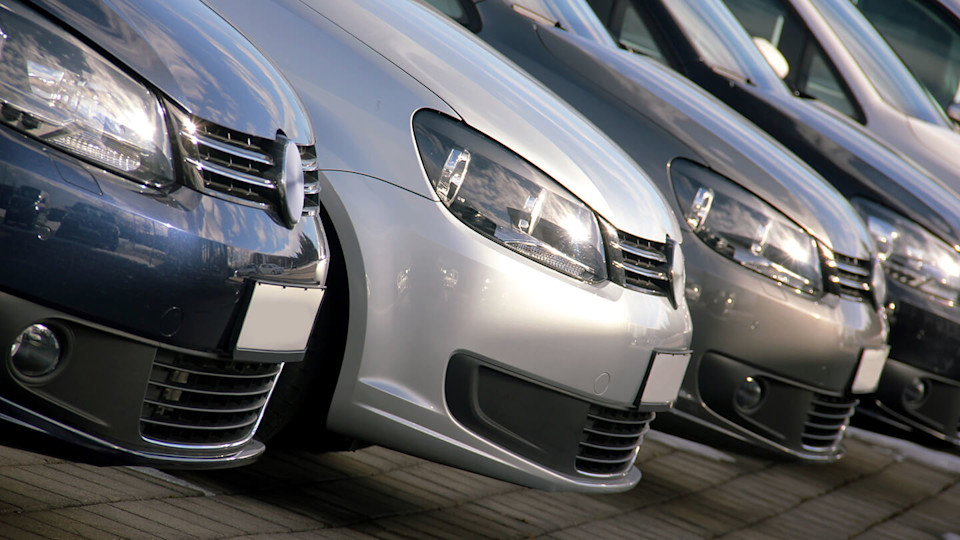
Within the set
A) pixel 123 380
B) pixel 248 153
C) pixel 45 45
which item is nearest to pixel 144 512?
pixel 123 380

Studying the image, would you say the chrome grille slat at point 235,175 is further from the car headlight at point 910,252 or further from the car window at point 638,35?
the car headlight at point 910,252

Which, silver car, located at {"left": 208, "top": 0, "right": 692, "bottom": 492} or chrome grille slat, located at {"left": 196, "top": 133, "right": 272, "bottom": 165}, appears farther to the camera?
silver car, located at {"left": 208, "top": 0, "right": 692, "bottom": 492}

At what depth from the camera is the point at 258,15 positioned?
10.0ft

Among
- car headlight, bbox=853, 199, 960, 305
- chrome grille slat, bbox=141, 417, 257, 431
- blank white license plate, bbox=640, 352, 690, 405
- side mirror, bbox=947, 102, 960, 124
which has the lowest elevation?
chrome grille slat, bbox=141, 417, 257, 431

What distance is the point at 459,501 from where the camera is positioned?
369cm

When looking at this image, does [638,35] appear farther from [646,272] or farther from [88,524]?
[88,524]

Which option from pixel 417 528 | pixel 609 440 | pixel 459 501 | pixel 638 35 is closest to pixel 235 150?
pixel 417 528

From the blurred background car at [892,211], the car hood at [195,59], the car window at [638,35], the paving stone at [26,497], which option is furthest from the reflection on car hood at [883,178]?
the paving stone at [26,497]

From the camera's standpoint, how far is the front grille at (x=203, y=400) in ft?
7.77

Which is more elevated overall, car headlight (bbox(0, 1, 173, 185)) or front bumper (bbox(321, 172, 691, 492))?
car headlight (bbox(0, 1, 173, 185))

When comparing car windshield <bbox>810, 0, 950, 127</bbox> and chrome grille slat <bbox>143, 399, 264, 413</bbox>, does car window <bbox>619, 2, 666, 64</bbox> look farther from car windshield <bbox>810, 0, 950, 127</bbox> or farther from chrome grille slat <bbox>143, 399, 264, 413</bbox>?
chrome grille slat <bbox>143, 399, 264, 413</bbox>

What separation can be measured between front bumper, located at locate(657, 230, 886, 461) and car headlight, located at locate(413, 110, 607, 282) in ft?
3.50

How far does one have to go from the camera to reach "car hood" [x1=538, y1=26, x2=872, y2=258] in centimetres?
440

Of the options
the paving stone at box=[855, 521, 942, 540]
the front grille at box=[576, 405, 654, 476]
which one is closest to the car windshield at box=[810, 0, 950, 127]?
the paving stone at box=[855, 521, 942, 540]
